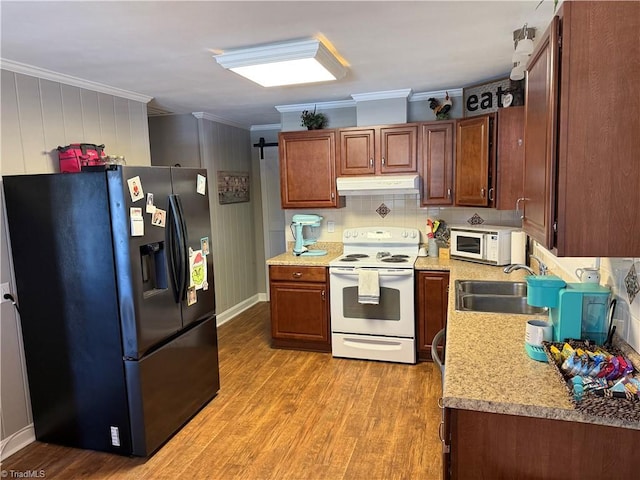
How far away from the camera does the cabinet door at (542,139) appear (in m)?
1.34

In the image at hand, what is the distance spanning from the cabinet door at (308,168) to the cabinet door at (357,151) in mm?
99

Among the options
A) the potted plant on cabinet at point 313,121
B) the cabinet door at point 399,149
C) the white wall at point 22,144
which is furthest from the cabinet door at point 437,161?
the white wall at point 22,144

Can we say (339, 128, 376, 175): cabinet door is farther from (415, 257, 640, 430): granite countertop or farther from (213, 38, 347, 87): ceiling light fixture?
(415, 257, 640, 430): granite countertop

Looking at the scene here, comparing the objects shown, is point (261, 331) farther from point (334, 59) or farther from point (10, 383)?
point (334, 59)

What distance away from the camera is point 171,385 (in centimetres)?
275

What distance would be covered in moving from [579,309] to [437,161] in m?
2.33

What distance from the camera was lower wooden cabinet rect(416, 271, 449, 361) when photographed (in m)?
3.58

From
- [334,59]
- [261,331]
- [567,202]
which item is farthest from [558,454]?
[261,331]

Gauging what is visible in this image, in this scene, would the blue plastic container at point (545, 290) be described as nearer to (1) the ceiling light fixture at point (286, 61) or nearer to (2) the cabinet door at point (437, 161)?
(1) the ceiling light fixture at point (286, 61)

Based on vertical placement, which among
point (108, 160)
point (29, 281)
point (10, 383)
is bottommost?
point (10, 383)

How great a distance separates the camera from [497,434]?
1.41 meters

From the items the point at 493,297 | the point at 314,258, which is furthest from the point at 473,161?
the point at 314,258

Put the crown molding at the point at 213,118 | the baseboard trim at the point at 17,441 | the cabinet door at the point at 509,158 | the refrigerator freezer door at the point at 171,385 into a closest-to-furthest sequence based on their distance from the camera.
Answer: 1. the refrigerator freezer door at the point at 171,385
2. the baseboard trim at the point at 17,441
3. the cabinet door at the point at 509,158
4. the crown molding at the point at 213,118

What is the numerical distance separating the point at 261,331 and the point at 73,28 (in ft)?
11.1
